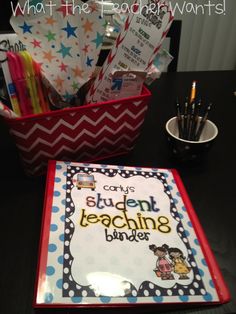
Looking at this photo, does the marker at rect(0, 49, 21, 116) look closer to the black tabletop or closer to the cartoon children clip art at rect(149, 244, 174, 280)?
the black tabletop

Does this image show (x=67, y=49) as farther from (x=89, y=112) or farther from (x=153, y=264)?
(x=153, y=264)

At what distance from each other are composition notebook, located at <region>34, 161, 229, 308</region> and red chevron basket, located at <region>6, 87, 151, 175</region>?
0.04 metres

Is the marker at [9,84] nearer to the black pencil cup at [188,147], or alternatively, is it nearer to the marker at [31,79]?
the marker at [31,79]

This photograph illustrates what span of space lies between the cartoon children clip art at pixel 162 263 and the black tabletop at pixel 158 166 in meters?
0.04

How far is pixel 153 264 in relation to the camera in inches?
17.2

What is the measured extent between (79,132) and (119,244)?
0.22 metres

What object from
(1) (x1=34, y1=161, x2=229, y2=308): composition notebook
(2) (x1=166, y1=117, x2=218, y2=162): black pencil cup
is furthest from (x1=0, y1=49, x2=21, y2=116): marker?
(2) (x1=166, y1=117, x2=218, y2=162): black pencil cup

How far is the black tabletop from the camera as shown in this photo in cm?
44

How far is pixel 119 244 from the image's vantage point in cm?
46

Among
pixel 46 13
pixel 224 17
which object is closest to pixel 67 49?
pixel 46 13

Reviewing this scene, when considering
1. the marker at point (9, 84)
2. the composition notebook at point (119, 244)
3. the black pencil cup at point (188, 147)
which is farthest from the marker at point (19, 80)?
the black pencil cup at point (188, 147)

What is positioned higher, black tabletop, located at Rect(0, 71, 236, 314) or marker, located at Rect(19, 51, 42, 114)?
marker, located at Rect(19, 51, 42, 114)

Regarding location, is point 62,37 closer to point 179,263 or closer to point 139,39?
point 139,39

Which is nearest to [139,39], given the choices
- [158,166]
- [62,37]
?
[62,37]
